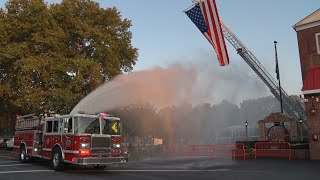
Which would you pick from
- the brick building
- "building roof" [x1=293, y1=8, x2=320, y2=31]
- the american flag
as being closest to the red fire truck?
the american flag

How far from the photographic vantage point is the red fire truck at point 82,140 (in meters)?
15.6

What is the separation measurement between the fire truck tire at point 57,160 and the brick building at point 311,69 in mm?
14226

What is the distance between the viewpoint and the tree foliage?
28469mm

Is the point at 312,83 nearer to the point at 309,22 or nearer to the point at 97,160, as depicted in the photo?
the point at 309,22

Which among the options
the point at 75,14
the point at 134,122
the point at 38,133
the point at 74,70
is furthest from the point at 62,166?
the point at 134,122

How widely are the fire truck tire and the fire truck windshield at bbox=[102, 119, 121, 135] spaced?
8.36 feet

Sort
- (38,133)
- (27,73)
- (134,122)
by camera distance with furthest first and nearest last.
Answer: (134,122), (27,73), (38,133)

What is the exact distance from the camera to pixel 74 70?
28.6 metres

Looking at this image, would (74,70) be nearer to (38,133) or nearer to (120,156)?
(38,133)

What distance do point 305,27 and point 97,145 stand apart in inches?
692

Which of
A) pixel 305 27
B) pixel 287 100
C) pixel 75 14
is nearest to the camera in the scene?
pixel 305 27

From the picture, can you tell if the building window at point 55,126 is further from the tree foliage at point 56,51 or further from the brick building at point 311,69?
the brick building at point 311,69

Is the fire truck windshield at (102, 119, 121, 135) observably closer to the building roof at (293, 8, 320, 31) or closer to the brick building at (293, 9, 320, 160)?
the brick building at (293, 9, 320, 160)

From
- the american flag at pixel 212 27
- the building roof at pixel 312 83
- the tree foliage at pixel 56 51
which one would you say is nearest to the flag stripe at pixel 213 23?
the american flag at pixel 212 27
